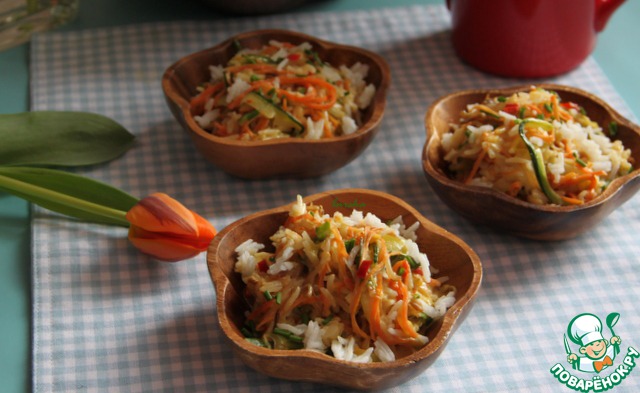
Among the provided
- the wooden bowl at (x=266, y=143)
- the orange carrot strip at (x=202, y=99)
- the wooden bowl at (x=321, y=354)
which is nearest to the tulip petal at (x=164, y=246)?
the wooden bowl at (x=321, y=354)

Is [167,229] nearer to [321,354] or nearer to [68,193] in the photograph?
[68,193]

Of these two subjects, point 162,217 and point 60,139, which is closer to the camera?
point 162,217

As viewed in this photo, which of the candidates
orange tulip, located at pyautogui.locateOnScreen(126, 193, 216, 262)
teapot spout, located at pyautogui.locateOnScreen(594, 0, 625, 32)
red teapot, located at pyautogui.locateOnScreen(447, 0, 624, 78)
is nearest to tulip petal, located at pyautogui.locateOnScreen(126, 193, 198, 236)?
orange tulip, located at pyautogui.locateOnScreen(126, 193, 216, 262)

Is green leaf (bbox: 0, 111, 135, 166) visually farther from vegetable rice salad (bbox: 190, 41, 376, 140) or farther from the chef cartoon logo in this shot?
the chef cartoon logo

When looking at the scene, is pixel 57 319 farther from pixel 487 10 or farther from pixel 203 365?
pixel 487 10

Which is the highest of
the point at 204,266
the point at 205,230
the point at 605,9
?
the point at 605,9

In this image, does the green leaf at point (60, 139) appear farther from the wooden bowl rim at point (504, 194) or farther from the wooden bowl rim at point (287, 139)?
the wooden bowl rim at point (504, 194)

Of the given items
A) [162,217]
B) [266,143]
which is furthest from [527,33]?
[162,217]
